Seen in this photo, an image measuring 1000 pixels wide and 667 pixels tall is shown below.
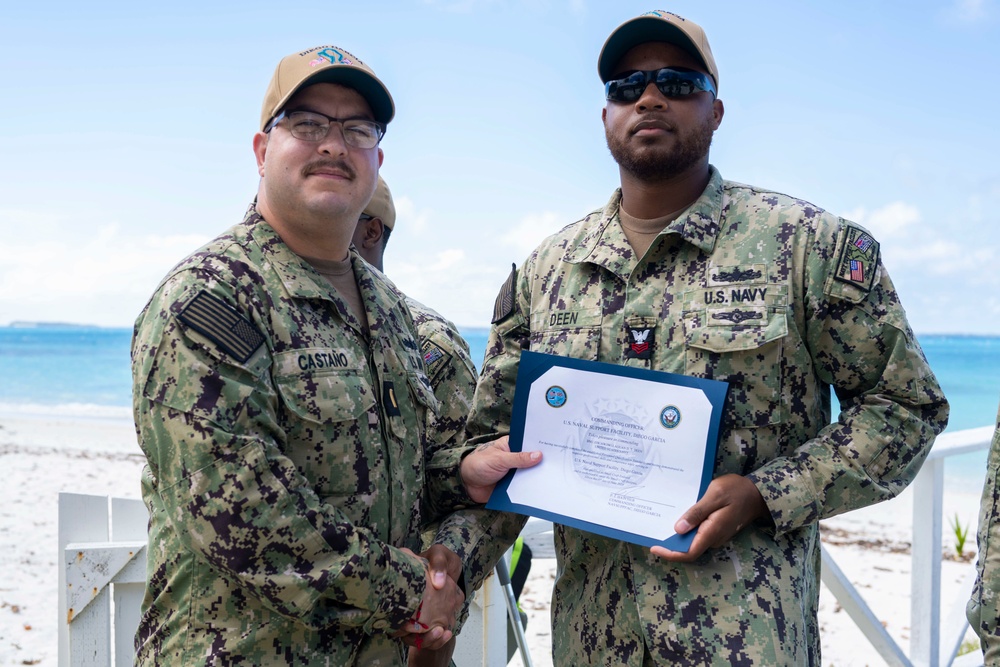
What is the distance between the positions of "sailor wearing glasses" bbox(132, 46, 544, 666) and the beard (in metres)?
0.76

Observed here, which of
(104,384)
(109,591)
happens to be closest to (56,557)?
(109,591)

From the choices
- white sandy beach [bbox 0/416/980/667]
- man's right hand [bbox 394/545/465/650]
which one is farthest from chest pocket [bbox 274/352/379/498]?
white sandy beach [bbox 0/416/980/667]

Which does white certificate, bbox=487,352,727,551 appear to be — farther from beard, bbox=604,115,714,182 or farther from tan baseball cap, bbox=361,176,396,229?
tan baseball cap, bbox=361,176,396,229

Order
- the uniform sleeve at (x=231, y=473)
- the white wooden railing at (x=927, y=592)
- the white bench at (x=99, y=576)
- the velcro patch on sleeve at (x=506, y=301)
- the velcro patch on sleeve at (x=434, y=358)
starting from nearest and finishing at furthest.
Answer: the uniform sleeve at (x=231, y=473) → the velcro patch on sleeve at (x=506, y=301) → the white bench at (x=99, y=576) → the velcro patch on sleeve at (x=434, y=358) → the white wooden railing at (x=927, y=592)

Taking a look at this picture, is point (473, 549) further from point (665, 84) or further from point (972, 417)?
point (972, 417)

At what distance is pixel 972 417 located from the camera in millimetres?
29016

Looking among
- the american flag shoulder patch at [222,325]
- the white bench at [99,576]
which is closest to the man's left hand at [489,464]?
the american flag shoulder patch at [222,325]

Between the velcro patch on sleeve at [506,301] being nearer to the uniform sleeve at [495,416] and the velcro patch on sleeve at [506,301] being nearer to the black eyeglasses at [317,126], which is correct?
the uniform sleeve at [495,416]

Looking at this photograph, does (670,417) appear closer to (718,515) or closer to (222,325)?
(718,515)

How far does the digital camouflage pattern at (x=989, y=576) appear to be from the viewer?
1835 millimetres

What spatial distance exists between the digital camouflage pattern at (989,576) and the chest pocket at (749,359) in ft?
1.75

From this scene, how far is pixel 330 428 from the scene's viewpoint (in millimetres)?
1996

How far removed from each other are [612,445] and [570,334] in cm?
42

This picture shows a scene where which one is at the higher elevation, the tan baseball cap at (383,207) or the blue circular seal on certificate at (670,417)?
the tan baseball cap at (383,207)
